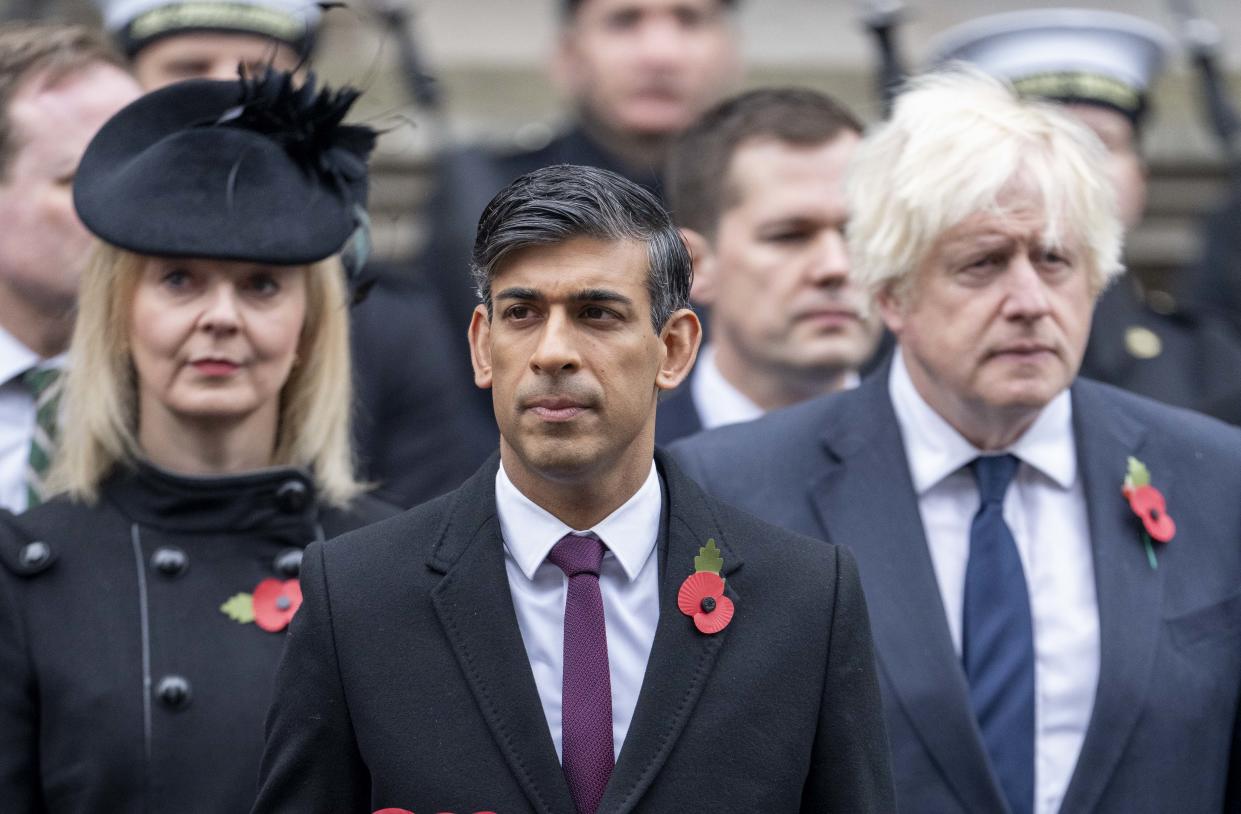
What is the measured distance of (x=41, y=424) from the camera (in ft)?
14.5

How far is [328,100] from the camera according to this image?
4145mm

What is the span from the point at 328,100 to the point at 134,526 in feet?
2.92

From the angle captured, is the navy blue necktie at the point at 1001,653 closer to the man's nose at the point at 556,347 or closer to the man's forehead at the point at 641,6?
the man's nose at the point at 556,347

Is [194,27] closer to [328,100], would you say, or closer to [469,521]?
[328,100]

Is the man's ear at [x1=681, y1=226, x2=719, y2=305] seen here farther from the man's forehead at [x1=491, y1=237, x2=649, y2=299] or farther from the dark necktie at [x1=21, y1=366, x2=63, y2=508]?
the man's forehead at [x1=491, y1=237, x2=649, y2=299]

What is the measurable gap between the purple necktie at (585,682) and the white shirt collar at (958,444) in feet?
3.57

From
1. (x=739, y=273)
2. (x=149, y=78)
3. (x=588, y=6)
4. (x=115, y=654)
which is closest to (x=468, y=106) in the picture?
(x=588, y=6)

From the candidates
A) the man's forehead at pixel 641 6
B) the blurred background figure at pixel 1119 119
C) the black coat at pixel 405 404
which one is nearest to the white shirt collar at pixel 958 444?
the blurred background figure at pixel 1119 119

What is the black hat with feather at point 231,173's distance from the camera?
4.00m

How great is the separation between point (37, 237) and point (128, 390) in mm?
544

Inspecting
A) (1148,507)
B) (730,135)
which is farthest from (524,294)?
(730,135)

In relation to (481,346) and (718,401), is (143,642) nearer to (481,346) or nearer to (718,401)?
(481,346)

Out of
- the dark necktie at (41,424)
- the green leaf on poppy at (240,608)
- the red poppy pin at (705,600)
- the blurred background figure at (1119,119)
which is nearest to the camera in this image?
the red poppy pin at (705,600)

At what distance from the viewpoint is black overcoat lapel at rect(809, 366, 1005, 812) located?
3812 millimetres
